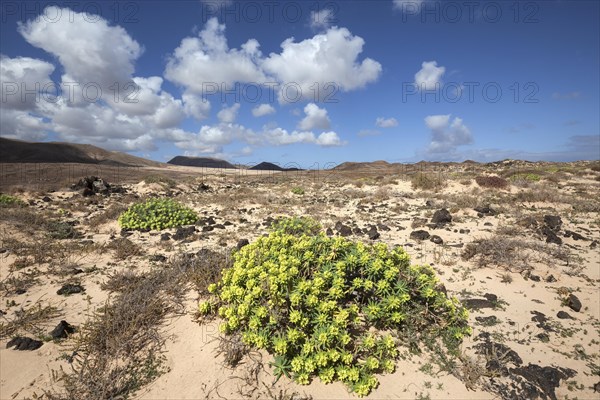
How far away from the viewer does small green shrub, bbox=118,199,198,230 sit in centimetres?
977

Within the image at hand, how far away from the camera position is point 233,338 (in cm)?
383

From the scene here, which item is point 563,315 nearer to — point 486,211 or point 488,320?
point 488,320

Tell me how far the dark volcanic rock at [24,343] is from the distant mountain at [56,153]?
223 ft

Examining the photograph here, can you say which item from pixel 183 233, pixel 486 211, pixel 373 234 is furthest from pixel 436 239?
pixel 183 233

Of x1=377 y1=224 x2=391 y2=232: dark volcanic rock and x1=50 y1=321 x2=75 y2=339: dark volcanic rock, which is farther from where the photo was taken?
x1=377 y1=224 x2=391 y2=232: dark volcanic rock

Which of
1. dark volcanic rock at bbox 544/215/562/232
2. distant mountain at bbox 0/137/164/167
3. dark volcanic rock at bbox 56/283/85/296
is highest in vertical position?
distant mountain at bbox 0/137/164/167

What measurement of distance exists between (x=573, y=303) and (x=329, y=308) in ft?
14.0

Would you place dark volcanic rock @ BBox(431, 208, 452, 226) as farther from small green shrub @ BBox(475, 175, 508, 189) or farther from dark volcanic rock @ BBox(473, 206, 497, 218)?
small green shrub @ BBox(475, 175, 508, 189)

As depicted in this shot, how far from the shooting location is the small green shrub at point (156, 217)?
977 centimetres

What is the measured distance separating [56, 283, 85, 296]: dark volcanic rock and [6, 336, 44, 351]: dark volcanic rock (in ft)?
4.18

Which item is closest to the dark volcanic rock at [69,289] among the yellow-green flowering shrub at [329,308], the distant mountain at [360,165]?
the yellow-green flowering shrub at [329,308]

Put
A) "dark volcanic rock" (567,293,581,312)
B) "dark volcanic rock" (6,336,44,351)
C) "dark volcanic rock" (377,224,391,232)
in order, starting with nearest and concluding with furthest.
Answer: "dark volcanic rock" (6,336,44,351), "dark volcanic rock" (567,293,581,312), "dark volcanic rock" (377,224,391,232)

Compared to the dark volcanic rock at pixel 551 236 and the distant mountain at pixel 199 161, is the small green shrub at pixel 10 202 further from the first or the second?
the distant mountain at pixel 199 161

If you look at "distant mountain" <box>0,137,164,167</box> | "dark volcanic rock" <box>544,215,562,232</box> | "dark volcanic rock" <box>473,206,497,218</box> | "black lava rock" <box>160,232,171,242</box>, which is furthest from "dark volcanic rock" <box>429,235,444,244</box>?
"distant mountain" <box>0,137,164,167</box>
